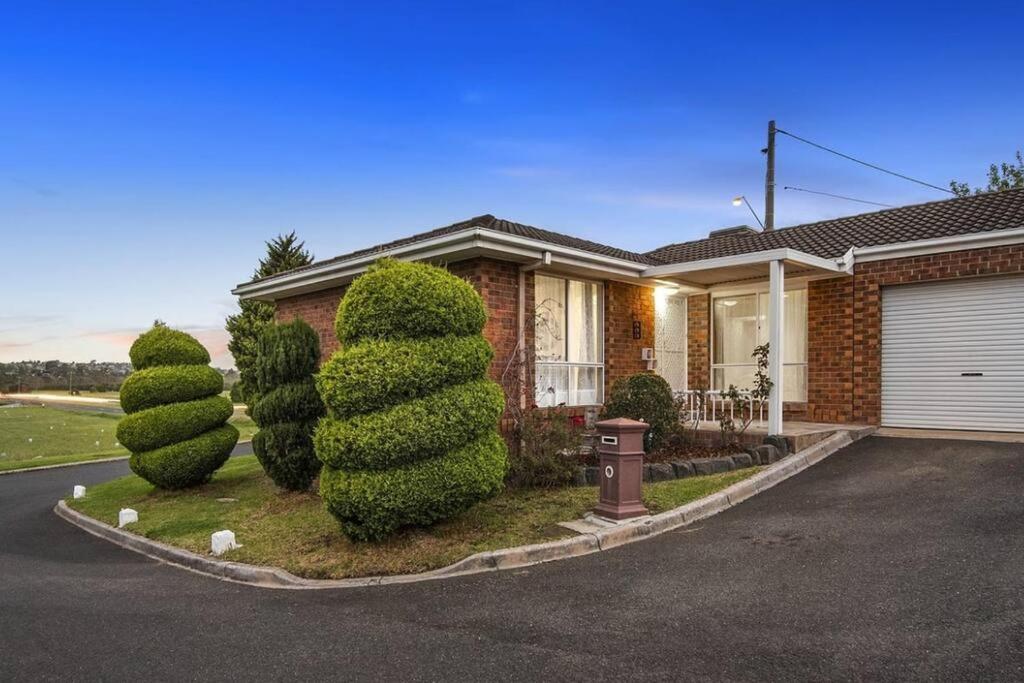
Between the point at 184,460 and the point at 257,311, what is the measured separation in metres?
21.7

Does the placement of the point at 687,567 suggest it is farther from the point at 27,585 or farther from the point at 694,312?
the point at 694,312

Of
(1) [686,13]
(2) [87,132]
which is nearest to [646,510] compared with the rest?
(1) [686,13]

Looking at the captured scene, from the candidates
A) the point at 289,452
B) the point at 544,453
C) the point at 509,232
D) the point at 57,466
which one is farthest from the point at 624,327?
the point at 57,466

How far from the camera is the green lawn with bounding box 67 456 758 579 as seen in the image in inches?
232

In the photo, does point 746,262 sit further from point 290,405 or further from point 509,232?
point 290,405

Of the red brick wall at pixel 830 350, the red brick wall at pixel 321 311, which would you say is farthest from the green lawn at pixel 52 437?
the red brick wall at pixel 830 350

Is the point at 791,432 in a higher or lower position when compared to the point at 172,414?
lower

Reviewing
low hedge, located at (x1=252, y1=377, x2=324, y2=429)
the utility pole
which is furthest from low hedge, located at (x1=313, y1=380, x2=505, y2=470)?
the utility pole

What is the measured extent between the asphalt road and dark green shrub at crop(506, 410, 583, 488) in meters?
2.14

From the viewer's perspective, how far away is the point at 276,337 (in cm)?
901

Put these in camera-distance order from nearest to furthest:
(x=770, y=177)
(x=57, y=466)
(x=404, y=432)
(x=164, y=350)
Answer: (x=404, y=432)
(x=164, y=350)
(x=57, y=466)
(x=770, y=177)

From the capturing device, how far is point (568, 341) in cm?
1073

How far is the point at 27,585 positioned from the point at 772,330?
9.64 m

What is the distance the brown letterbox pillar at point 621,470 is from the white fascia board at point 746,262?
4301mm
